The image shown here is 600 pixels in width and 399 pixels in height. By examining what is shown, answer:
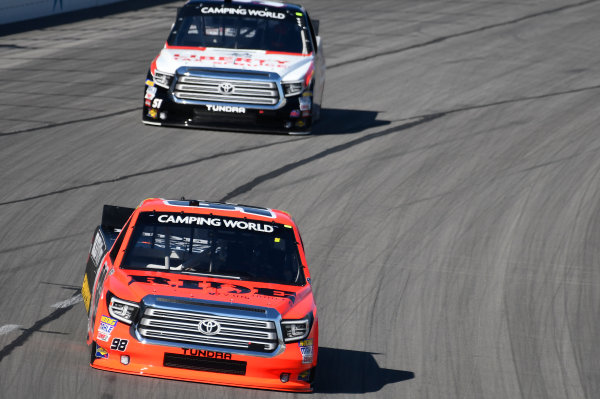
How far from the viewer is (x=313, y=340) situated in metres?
8.51

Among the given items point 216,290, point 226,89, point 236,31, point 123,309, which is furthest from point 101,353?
point 236,31

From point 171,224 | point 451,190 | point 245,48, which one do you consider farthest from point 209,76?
point 171,224

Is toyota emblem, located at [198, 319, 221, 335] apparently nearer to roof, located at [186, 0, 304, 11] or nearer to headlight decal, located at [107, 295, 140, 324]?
headlight decal, located at [107, 295, 140, 324]

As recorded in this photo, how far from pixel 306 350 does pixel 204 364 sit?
766 mm

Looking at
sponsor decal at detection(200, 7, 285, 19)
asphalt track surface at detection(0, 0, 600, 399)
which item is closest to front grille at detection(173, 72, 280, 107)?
asphalt track surface at detection(0, 0, 600, 399)

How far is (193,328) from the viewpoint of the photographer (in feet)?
27.1

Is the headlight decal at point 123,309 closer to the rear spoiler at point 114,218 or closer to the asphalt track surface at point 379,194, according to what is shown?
the asphalt track surface at point 379,194

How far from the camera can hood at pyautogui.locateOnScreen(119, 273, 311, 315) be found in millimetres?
8430

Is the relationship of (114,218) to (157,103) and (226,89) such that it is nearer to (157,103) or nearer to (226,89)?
(226,89)

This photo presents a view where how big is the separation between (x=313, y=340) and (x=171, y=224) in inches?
63.2

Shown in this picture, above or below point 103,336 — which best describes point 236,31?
below

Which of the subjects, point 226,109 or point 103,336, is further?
point 226,109

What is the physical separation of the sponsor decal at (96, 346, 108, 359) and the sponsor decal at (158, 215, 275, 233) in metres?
1.34

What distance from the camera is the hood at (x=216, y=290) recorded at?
27.7ft
